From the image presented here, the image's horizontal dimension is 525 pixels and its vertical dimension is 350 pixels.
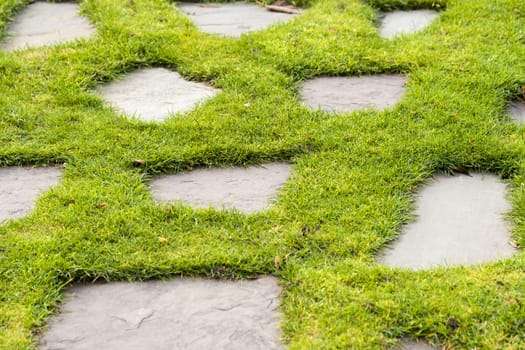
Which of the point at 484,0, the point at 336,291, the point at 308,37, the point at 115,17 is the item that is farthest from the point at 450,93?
the point at 115,17

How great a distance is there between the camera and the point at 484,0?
506cm

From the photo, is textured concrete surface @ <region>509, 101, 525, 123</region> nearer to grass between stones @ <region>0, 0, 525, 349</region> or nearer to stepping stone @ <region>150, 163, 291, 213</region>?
grass between stones @ <region>0, 0, 525, 349</region>

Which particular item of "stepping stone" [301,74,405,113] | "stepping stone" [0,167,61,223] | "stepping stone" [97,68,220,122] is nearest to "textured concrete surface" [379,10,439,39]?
"stepping stone" [301,74,405,113]

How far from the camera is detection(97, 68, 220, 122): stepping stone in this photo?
3.99m

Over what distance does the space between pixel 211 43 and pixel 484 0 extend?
1827mm

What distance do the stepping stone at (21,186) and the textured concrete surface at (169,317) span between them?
0.58 metres

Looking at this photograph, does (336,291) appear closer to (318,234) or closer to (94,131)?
(318,234)

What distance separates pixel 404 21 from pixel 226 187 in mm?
2182

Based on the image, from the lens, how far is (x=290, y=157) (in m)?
3.58

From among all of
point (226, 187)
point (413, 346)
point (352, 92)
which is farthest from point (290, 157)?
point (413, 346)

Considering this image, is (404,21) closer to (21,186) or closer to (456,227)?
(456,227)

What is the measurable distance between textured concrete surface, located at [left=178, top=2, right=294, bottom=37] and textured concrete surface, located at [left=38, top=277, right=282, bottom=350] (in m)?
2.37

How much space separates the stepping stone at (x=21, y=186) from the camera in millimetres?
3207

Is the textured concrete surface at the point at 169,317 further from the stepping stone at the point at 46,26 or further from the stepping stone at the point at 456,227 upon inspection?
the stepping stone at the point at 46,26
